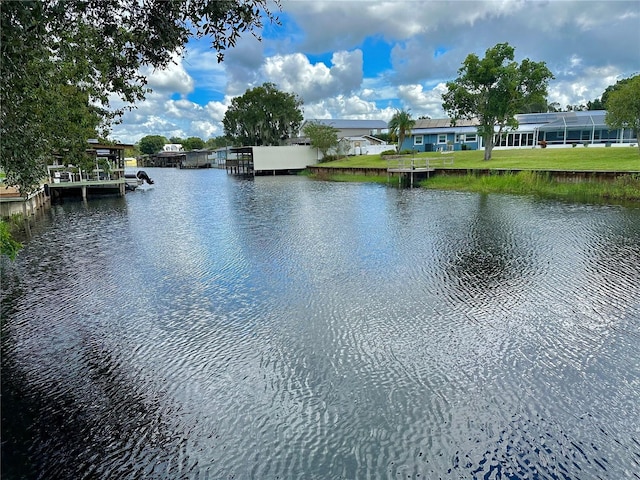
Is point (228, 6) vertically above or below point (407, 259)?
above

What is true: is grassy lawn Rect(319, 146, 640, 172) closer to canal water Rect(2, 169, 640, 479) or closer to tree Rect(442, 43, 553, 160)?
tree Rect(442, 43, 553, 160)

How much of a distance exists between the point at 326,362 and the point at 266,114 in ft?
241

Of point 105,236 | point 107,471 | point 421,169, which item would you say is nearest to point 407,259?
point 107,471

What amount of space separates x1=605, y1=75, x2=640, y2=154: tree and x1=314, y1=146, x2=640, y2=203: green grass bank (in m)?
2.26

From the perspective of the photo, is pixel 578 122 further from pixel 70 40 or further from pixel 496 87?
pixel 70 40

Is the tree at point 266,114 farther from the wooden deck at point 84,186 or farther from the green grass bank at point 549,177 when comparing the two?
the wooden deck at point 84,186

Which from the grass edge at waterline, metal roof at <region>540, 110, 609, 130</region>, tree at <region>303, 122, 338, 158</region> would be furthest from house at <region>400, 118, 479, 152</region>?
the grass edge at waterline

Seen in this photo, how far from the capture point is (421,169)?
32812 millimetres

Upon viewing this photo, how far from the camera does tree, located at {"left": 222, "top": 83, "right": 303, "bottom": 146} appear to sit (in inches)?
2923

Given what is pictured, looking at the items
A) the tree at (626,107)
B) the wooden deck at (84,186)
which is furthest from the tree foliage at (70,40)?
the tree at (626,107)

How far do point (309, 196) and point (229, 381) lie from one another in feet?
75.4

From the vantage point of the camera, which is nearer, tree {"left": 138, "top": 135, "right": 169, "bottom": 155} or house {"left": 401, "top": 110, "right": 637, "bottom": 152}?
house {"left": 401, "top": 110, "right": 637, "bottom": 152}

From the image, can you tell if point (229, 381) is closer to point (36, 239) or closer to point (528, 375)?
point (528, 375)

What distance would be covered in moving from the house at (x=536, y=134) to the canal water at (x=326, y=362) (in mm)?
34044
